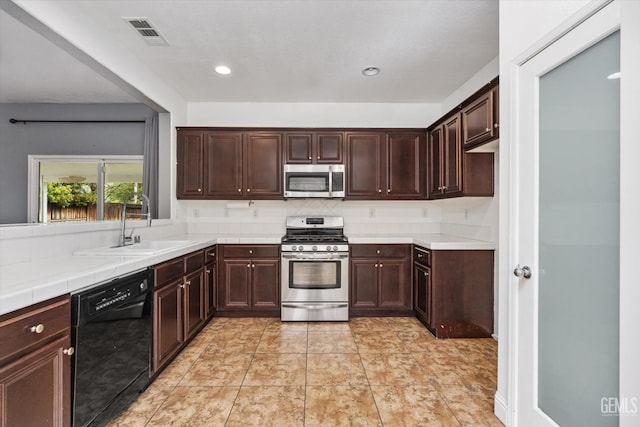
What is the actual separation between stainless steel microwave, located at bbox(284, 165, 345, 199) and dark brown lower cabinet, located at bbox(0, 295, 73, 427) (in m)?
2.65

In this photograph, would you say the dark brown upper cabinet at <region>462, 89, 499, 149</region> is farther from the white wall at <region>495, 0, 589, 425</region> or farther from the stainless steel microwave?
the stainless steel microwave

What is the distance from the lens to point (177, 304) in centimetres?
257

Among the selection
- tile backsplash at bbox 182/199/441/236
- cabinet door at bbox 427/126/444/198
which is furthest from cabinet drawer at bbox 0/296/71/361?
cabinet door at bbox 427/126/444/198

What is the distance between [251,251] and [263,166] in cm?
104

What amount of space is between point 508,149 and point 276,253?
2.54 meters

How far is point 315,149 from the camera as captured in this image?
3852 millimetres

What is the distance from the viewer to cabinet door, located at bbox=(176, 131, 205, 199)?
12.6 feet

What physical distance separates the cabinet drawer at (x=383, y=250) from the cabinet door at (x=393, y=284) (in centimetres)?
6

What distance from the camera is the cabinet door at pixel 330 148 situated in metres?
3.86

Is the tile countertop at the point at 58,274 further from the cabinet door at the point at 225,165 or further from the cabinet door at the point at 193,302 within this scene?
the cabinet door at the point at 225,165

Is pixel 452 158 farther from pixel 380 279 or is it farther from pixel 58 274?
pixel 58 274

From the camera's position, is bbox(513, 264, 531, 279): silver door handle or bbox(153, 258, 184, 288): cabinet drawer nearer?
bbox(513, 264, 531, 279): silver door handle

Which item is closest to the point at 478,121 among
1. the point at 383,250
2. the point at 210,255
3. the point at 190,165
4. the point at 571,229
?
the point at 571,229
